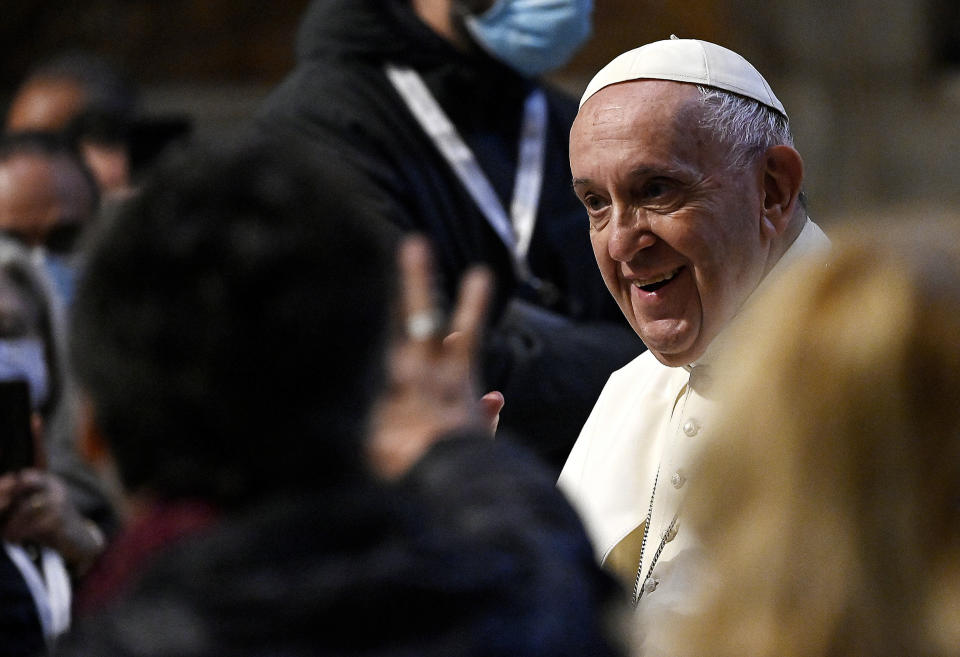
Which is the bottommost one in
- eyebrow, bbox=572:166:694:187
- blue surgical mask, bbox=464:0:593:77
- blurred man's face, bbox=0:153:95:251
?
blurred man's face, bbox=0:153:95:251

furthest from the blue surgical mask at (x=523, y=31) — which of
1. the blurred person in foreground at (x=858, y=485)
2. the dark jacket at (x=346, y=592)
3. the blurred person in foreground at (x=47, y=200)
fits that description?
the blurred person in foreground at (x=858, y=485)

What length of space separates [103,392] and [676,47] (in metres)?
1.80

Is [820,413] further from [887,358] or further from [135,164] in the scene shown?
[135,164]

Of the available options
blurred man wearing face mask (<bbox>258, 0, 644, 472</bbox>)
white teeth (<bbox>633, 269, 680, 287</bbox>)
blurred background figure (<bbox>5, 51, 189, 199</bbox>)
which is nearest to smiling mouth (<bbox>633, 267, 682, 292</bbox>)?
white teeth (<bbox>633, 269, 680, 287</bbox>)

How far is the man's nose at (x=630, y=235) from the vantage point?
330cm

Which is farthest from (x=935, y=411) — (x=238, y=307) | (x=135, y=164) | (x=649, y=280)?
(x=135, y=164)

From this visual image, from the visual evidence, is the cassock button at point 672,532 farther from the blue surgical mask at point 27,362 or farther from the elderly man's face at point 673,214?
the blue surgical mask at point 27,362

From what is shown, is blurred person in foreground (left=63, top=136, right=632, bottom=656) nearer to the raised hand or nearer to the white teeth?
the raised hand

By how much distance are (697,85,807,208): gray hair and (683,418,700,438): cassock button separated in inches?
19.7

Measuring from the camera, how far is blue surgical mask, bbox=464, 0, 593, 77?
474 cm

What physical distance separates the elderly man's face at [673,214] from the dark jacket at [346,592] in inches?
56.7

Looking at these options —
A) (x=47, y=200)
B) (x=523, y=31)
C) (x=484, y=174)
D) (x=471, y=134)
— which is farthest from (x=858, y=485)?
(x=47, y=200)

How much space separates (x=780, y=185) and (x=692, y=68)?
283 mm

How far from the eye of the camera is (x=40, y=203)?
552 cm
